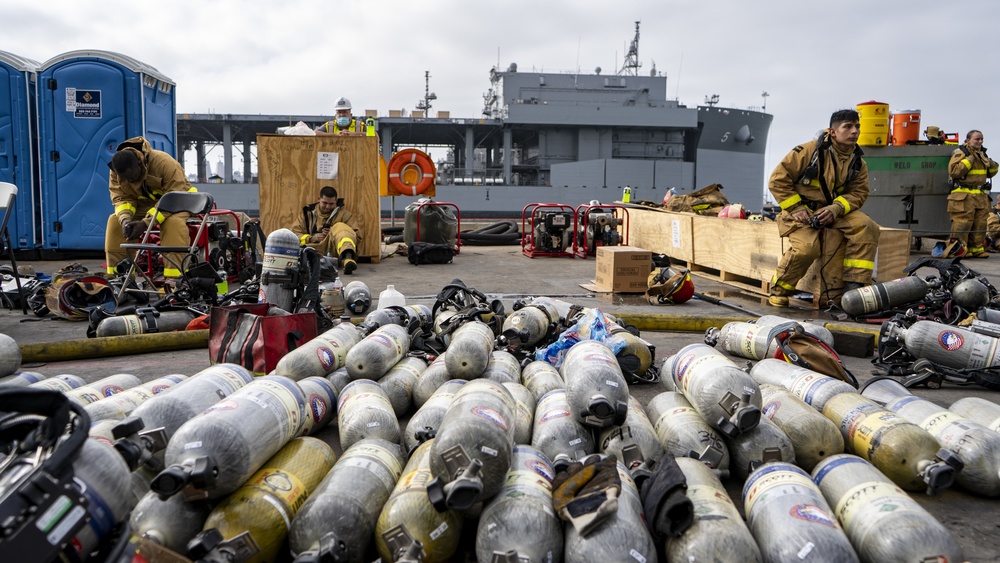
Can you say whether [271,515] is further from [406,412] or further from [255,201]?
[255,201]

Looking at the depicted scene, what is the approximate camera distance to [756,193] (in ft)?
125

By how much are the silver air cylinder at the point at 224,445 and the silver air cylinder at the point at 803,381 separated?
2467 mm

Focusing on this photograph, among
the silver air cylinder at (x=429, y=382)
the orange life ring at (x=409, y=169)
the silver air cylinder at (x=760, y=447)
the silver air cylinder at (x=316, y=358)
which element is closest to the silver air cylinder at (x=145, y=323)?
the silver air cylinder at (x=316, y=358)

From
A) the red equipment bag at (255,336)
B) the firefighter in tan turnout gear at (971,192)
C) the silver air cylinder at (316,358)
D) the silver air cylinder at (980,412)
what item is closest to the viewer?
the silver air cylinder at (980,412)

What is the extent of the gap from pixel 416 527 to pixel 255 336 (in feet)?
7.45

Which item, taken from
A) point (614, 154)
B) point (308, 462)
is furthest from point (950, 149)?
point (614, 154)

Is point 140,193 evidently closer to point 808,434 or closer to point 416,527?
point 416,527

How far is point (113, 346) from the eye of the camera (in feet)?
17.1

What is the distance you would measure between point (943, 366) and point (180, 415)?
469 cm

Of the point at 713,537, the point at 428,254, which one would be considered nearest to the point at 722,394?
the point at 713,537

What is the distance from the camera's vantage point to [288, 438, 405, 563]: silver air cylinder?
6.82ft

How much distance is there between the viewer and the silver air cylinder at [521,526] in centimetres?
202

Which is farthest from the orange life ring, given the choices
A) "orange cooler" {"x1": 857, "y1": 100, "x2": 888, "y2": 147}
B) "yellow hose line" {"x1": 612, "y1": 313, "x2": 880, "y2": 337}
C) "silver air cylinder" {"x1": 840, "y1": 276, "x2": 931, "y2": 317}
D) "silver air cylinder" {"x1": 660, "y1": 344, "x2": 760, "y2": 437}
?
"silver air cylinder" {"x1": 660, "y1": 344, "x2": 760, "y2": 437}

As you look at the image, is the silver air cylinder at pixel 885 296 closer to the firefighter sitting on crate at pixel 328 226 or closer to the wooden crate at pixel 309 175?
the firefighter sitting on crate at pixel 328 226
